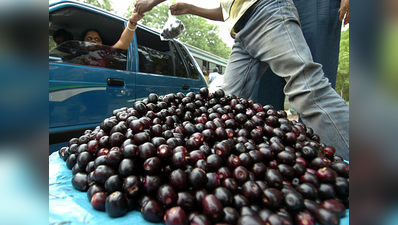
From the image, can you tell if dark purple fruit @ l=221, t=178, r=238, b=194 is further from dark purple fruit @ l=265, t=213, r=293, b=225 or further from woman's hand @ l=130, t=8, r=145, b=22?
woman's hand @ l=130, t=8, r=145, b=22

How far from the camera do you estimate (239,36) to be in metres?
1.88

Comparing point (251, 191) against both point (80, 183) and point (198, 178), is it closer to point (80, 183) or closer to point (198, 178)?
point (198, 178)

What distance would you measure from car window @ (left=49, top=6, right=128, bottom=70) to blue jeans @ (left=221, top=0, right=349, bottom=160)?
2.14 meters

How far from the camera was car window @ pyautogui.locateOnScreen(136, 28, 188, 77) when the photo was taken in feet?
11.9

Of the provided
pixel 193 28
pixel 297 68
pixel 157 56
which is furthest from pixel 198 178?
pixel 193 28

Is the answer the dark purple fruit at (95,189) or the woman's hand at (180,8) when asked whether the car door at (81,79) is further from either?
the dark purple fruit at (95,189)

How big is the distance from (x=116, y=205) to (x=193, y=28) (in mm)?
24796

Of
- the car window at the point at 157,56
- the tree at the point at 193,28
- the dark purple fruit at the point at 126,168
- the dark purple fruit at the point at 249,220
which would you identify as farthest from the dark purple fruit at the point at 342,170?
the tree at the point at 193,28

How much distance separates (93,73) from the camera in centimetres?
280

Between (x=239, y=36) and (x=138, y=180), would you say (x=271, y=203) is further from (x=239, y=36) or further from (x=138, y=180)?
(x=239, y=36)

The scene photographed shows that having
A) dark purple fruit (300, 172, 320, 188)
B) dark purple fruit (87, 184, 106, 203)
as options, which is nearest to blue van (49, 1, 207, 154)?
dark purple fruit (87, 184, 106, 203)
